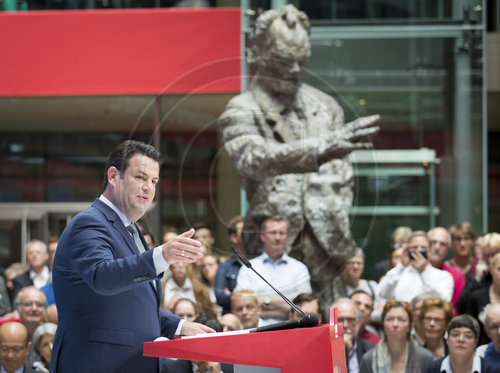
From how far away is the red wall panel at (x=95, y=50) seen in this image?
800 cm

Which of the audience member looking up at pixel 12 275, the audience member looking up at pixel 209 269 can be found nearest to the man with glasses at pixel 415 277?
the audience member looking up at pixel 209 269

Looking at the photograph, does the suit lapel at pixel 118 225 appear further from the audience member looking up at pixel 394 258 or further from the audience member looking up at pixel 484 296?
the audience member looking up at pixel 394 258

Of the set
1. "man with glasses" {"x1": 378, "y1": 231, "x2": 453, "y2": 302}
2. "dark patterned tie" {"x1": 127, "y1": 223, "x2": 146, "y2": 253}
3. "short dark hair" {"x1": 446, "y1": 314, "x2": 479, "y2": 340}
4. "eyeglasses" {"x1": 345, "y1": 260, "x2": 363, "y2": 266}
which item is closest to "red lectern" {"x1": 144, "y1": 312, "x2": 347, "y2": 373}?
"dark patterned tie" {"x1": 127, "y1": 223, "x2": 146, "y2": 253}

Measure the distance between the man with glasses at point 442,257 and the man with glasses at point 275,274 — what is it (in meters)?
1.03

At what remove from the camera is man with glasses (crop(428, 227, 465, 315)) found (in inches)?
234

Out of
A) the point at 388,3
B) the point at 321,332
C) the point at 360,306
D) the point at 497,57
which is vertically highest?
the point at 388,3

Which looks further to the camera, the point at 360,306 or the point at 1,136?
the point at 1,136

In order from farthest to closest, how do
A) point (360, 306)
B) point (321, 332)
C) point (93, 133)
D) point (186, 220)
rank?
1. point (93, 133)
2. point (186, 220)
3. point (360, 306)
4. point (321, 332)

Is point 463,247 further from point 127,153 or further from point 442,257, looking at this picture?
point 127,153

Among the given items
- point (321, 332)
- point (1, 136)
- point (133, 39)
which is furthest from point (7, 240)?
point (321, 332)

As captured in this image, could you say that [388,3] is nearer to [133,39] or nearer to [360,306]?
[133,39]

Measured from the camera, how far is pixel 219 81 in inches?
249

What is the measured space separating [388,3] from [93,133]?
3026mm

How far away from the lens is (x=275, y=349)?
242 centimetres
